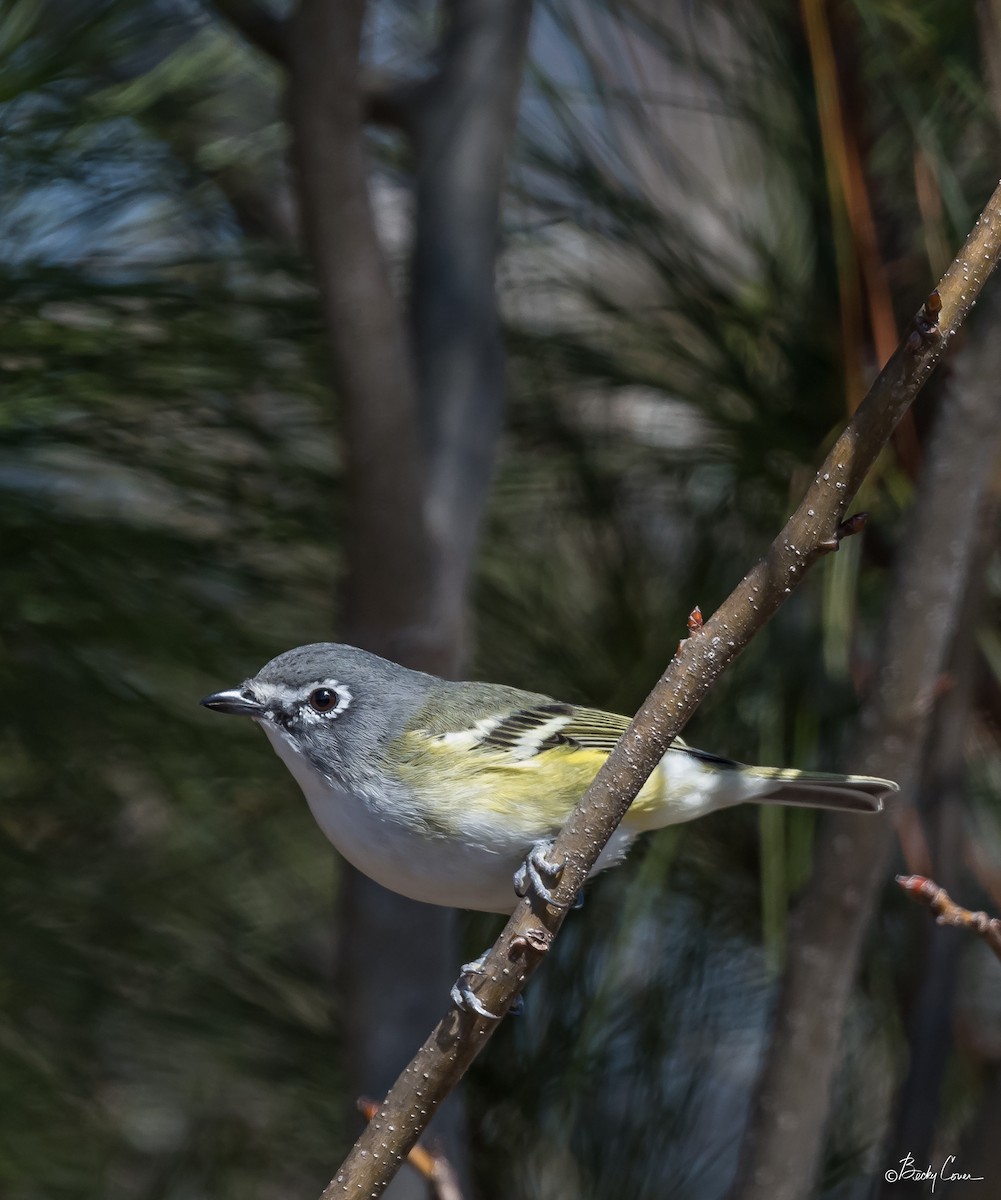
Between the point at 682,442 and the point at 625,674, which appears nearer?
the point at 625,674

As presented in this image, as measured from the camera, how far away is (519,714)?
1182 millimetres

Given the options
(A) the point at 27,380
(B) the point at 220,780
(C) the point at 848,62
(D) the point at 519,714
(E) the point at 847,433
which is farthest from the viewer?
(B) the point at 220,780

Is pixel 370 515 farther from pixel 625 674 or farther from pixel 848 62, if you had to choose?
pixel 848 62

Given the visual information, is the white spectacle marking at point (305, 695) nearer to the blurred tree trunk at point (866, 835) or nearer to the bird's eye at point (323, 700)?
the bird's eye at point (323, 700)

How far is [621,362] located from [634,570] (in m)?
0.28

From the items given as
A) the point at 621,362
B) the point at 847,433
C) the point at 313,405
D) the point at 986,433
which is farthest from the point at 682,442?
the point at 847,433

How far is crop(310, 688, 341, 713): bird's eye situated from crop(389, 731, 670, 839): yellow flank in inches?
2.2

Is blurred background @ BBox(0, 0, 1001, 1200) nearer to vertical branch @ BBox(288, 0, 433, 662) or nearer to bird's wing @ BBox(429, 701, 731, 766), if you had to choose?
vertical branch @ BBox(288, 0, 433, 662)

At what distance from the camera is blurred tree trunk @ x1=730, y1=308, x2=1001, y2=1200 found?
1.22 m

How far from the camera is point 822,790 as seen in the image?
45.1 inches

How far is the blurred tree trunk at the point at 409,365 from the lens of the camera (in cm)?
125

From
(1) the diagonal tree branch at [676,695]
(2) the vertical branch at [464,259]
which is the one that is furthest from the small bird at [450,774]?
(2) the vertical branch at [464,259]

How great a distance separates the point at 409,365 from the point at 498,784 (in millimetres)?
439

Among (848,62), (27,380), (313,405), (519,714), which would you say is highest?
(848,62)
